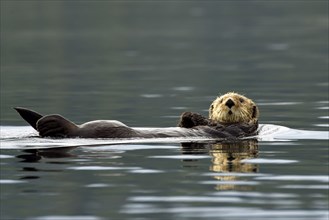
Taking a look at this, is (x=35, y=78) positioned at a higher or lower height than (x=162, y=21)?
lower

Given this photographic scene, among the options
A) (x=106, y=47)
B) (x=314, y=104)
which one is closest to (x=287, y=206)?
(x=314, y=104)

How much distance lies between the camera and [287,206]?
9.77 m

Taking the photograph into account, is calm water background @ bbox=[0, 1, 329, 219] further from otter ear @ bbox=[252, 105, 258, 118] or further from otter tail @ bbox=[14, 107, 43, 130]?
otter ear @ bbox=[252, 105, 258, 118]

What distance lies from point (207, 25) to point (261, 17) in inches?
374

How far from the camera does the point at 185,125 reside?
14258 mm

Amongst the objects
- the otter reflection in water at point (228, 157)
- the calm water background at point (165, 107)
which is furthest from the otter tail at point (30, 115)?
the otter reflection in water at point (228, 157)

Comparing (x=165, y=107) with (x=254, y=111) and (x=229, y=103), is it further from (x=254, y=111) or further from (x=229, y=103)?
(x=229, y=103)

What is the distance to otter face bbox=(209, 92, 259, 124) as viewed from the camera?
47.2 ft

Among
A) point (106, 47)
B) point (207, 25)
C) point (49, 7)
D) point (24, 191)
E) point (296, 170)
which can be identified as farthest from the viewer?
point (49, 7)

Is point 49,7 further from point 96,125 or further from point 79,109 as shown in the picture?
point 96,125

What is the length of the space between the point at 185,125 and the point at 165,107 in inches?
196

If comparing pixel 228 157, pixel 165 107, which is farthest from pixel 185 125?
pixel 165 107

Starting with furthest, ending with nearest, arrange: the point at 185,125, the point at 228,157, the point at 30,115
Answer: the point at 185,125 → the point at 30,115 → the point at 228,157

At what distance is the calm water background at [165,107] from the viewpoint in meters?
10.0
